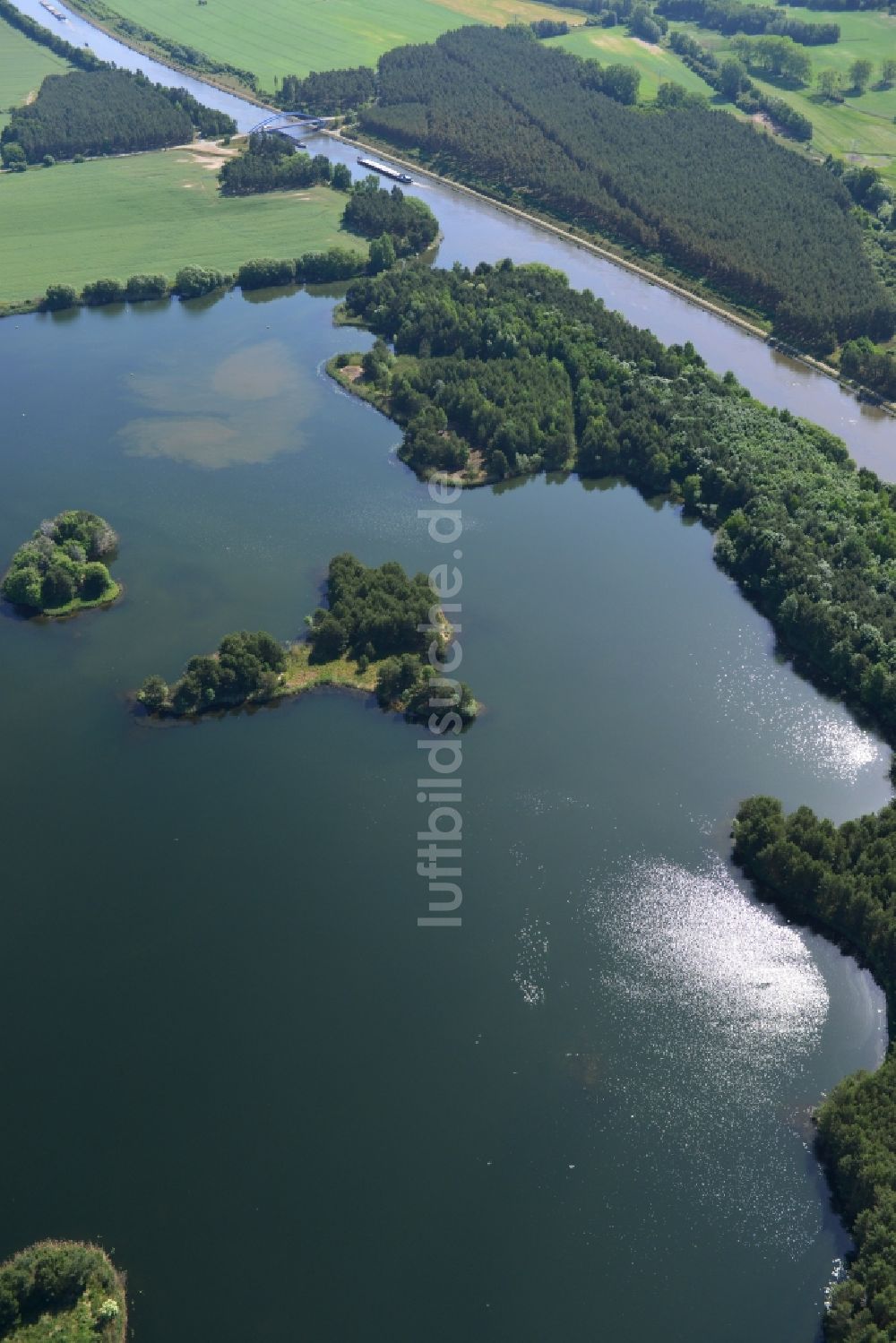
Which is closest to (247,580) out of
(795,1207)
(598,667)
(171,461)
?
(171,461)

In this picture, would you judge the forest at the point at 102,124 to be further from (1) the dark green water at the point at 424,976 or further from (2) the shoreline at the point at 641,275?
(1) the dark green water at the point at 424,976

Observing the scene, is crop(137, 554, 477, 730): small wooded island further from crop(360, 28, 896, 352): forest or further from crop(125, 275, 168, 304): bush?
crop(360, 28, 896, 352): forest

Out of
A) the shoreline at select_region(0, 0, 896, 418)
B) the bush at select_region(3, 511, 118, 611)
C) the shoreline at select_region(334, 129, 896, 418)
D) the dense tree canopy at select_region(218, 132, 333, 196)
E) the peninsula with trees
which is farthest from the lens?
the dense tree canopy at select_region(218, 132, 333, 196)

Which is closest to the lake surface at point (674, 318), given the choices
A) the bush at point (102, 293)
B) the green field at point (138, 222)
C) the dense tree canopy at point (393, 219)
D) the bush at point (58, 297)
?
the dense tree canopy at point (393, 219)

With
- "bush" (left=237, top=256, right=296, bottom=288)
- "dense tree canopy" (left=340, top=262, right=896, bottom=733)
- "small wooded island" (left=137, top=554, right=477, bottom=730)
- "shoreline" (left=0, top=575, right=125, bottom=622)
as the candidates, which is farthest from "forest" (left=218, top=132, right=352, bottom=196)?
"small wooded island" (left=137, top=554, right=477, bottom=730)

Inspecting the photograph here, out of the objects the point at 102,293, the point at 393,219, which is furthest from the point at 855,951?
the point at 393,219

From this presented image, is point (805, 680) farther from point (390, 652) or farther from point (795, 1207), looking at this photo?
point (795, 1207)

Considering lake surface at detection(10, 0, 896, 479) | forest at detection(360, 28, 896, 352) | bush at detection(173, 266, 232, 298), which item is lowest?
bush at detection(173, 266, 232, 298)
